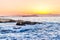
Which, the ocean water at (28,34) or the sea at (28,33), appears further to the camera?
the sea at (28,33)

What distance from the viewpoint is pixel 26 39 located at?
32.9 feet

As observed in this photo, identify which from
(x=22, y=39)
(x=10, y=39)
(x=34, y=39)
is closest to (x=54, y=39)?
(x=34, y=39)

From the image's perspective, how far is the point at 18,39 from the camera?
10047 mm

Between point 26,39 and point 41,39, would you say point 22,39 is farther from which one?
point 41,39

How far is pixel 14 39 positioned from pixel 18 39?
0.86ft

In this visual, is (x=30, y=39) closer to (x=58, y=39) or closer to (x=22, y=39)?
(x=22, y=39)

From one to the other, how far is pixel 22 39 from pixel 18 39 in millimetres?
259

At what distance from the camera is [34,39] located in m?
10.2

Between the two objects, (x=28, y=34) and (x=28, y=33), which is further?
(x=28, y=33)

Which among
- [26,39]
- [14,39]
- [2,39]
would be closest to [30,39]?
[26,39]

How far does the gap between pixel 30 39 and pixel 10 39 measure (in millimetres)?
1293

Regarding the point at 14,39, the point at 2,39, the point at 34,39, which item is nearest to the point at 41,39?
the point at 34,39

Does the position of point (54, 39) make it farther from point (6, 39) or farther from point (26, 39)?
point (6, 39)

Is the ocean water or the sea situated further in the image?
the sea
